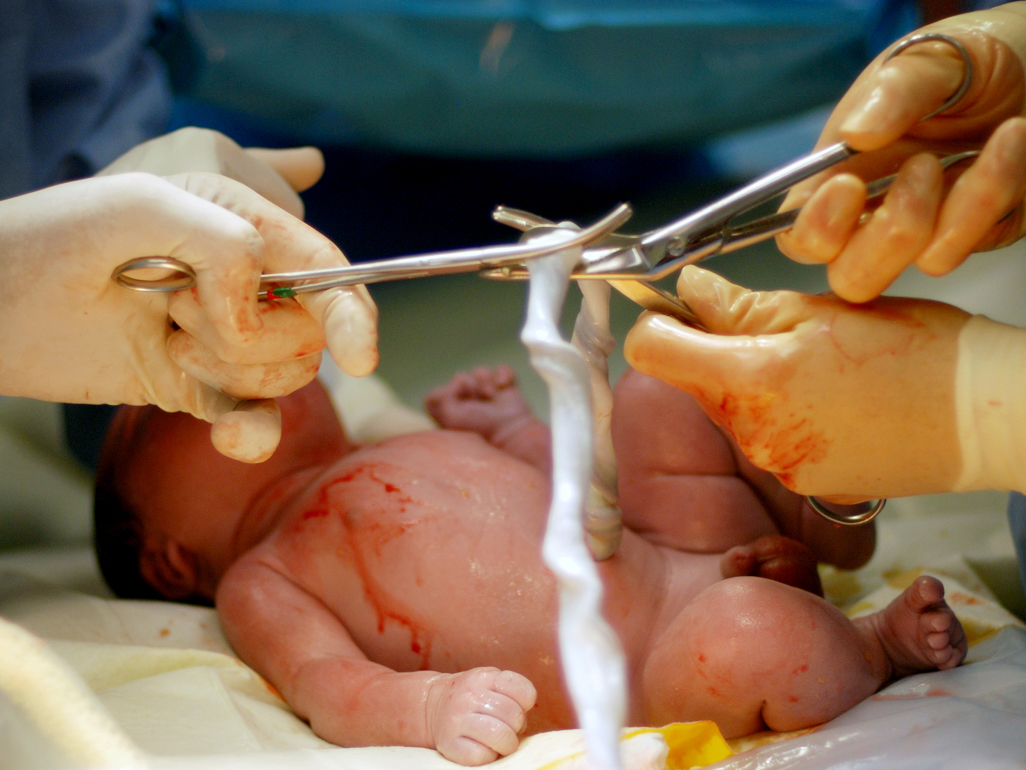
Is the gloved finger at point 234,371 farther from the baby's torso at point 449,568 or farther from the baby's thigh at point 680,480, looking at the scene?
the baby's thigh at point 680,480

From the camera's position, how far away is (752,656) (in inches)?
24.8

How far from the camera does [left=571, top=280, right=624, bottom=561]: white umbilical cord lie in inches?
22.4

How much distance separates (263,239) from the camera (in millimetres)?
597

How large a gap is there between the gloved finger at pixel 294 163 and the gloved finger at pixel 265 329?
37 cm

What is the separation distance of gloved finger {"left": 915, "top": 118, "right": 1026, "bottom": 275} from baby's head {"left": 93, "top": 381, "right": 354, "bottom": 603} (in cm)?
71

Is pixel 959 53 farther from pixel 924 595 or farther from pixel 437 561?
pixel 437 561

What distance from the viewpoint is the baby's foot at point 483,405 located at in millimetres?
1091

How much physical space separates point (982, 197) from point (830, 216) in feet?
0.30

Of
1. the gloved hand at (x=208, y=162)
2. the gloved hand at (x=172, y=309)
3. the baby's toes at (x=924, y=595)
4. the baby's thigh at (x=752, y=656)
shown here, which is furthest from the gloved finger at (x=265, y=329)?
the baby's toes at (x=924, y=595)

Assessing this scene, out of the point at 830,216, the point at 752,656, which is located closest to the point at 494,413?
the point at 752,656

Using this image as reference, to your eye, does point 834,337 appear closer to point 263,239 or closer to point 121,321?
point 263,239

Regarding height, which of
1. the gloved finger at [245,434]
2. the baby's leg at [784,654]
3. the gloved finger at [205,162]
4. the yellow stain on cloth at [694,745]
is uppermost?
the gloved finger at [205,162]

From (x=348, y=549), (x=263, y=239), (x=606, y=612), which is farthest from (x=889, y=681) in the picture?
(x=263, y=239)

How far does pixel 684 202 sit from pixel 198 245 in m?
1.21
